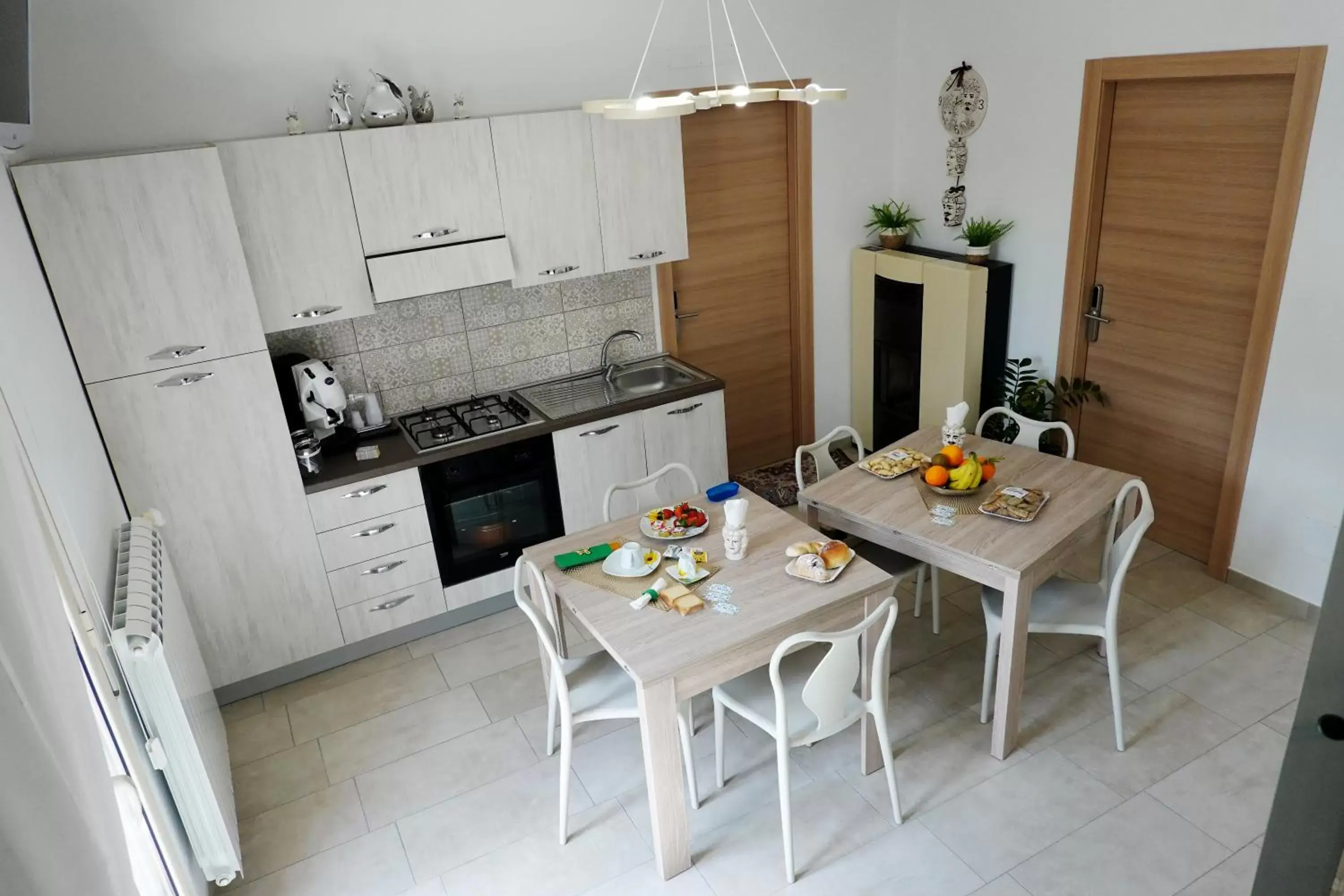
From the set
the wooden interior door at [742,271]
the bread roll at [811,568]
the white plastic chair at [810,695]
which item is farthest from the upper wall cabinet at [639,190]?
the white plastic chair at [810,695]

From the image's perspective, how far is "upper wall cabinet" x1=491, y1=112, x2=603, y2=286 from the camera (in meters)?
3.65

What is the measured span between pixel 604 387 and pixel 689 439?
0.48 meters

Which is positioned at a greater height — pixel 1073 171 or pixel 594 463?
pixel 1073 171

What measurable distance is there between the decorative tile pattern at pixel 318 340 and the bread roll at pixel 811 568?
217 centimetres

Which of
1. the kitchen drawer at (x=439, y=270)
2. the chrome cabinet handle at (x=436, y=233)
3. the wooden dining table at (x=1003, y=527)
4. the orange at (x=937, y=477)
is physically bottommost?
the wooden dining table at (x=1003, y=527)

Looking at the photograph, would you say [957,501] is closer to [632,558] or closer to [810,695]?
[810,695]

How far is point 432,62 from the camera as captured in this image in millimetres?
Answer: 3672

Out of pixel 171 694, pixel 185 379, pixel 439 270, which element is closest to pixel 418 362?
pixel 439 270

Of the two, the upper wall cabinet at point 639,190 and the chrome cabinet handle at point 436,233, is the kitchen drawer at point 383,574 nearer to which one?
the chrome cabinet handle at point 436,233

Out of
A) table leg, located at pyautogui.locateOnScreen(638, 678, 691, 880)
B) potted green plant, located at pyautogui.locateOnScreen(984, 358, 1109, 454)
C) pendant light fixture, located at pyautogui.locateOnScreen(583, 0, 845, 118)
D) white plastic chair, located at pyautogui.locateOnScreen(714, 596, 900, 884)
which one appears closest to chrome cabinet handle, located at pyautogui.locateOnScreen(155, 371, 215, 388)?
pendant light fixture, located at pyautogui.locateOnScreen(583, 0, 845, 118)

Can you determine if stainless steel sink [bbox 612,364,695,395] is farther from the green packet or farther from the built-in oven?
the green packet

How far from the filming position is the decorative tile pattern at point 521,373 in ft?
13.8

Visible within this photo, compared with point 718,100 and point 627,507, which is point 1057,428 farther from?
point 718,100

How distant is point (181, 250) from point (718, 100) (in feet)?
6.28
